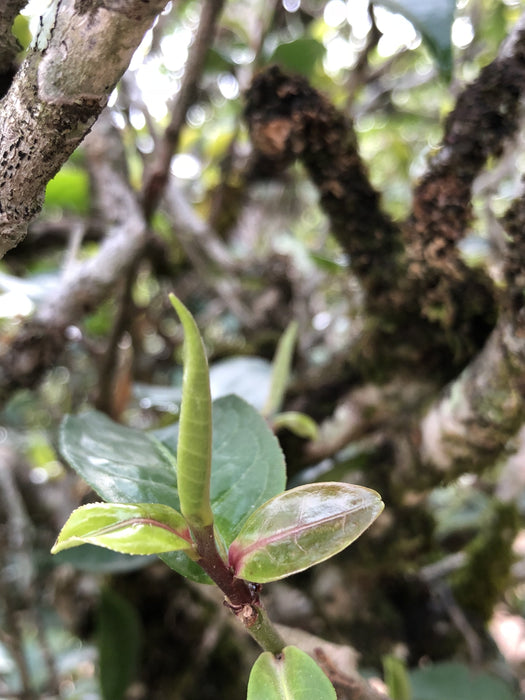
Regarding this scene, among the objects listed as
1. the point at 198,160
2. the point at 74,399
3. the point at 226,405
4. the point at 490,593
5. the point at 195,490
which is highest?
the point at 195,490

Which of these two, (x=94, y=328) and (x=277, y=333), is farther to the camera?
(x=94, y=328)

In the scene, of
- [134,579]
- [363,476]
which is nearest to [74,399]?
[134,579]

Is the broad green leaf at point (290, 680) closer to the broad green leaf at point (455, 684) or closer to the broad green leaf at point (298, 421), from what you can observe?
the broad green leaf at point (298, 421)

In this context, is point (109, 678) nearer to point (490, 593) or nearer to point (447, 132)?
point (490, 593)

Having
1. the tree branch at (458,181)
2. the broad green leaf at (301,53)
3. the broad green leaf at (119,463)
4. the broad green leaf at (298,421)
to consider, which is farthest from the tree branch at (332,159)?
the broad green leaf at (301,53)

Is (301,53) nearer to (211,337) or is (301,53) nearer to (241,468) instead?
(211,337)

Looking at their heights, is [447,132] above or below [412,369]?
above

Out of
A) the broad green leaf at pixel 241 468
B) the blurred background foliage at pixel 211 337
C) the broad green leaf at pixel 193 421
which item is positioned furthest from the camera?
the blurred background foliage at pixel 211 337

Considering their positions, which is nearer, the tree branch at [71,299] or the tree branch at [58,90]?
the tree branch at [58,90]
